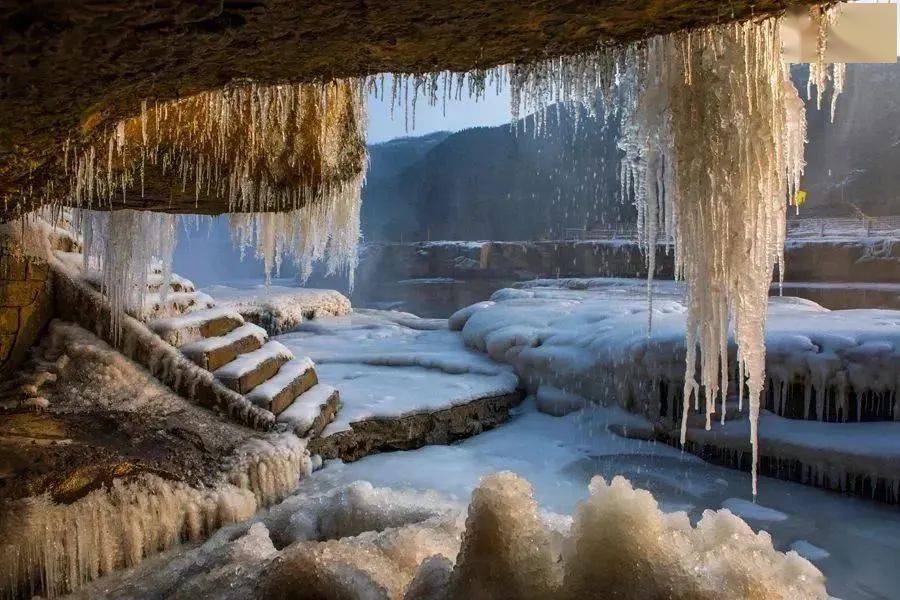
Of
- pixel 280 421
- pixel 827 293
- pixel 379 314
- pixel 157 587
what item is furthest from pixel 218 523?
pixel 827 293

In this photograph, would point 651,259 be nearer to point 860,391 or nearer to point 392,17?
point 392,17

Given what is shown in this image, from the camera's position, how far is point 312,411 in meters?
5.46

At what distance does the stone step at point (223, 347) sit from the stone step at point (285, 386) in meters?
0.45

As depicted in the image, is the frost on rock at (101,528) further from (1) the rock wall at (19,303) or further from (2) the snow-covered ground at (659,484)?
(1) the rock wall at (19,303)

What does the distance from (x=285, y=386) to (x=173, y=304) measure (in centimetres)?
161

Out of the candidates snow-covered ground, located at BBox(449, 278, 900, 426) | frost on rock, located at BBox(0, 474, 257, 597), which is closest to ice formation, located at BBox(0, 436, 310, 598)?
frost on rock, located at BBox(0, 474, 257, 597)

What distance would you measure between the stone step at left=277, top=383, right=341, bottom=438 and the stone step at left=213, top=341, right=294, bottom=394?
1.45ft

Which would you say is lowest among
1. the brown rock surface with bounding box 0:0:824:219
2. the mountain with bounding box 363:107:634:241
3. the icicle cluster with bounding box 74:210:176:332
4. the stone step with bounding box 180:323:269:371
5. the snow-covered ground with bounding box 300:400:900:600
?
the snow-covered ground with bounding box 300:400:900:600

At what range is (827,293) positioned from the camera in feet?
53.0

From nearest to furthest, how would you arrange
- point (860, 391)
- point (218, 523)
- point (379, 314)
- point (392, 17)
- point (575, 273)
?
point (392, 17) → point (218, 523) → point (860, 391) → point (379, 314) → point (575, 273)

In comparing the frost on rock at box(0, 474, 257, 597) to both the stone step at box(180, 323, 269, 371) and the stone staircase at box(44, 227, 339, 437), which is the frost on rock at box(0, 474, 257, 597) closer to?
the stone staircase at box(44, 227, 339, 437)

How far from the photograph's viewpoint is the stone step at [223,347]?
5367 mm

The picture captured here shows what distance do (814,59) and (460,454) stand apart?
505 cm

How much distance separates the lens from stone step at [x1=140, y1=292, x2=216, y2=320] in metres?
5.61
